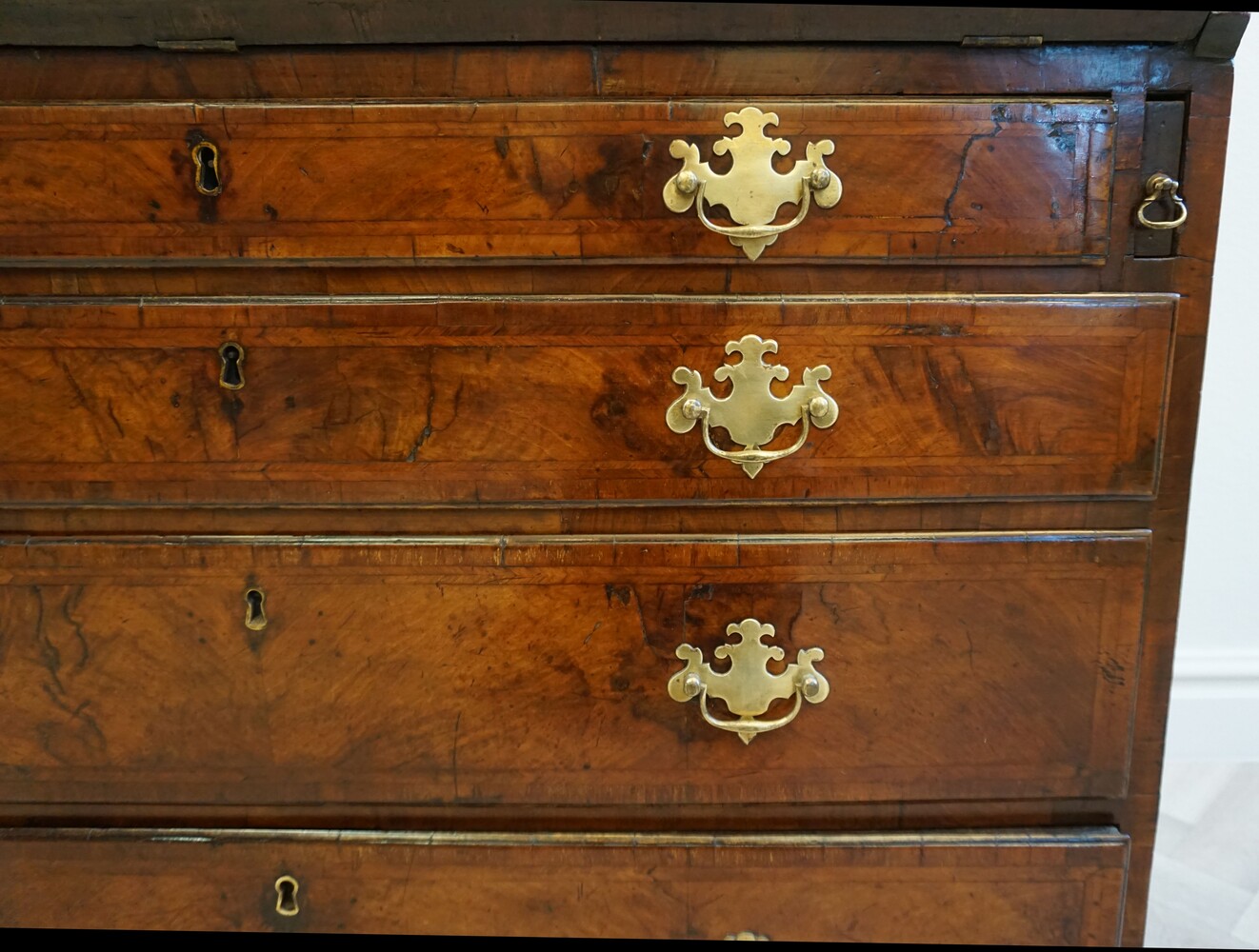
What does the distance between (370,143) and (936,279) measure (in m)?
0.49

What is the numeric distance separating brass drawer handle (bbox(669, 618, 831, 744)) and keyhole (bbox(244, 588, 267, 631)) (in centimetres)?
38

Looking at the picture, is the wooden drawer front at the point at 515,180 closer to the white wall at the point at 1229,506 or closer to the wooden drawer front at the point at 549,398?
the wooden drawer front at the point at 549,398

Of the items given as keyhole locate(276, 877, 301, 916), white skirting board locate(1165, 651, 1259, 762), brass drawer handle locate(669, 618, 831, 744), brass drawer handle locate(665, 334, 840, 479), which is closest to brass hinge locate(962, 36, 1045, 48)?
brass drawer handle locate(665, 334, 840, 479)

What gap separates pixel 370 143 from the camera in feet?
2.46

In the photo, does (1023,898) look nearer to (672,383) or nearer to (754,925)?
(754,925)

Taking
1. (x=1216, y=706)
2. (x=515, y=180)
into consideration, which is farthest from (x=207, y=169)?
(x=1216, y=706)

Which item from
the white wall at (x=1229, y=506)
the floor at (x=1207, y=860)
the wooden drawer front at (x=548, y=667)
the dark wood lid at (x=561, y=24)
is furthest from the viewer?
the white wall at (x=1229, y=506)

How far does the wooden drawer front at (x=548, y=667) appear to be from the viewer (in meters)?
0.83

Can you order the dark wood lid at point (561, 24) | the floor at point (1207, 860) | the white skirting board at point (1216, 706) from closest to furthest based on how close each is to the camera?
the dark wood lid at point (561, 24) < the floor at point (1207, 860) < the white skirting board at point (1216, 706)

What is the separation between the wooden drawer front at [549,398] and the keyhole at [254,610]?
0.09 metres

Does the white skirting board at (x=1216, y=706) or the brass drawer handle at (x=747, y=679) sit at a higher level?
the brass drawer handle at (x=747, y=679)

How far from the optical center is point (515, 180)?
29.7 inches

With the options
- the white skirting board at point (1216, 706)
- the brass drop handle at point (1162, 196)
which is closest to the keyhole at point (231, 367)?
the brass drop handle at point (1162, 196)

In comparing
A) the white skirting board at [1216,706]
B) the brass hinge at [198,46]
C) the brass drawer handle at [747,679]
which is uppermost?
the brass hinge at [198,46]
